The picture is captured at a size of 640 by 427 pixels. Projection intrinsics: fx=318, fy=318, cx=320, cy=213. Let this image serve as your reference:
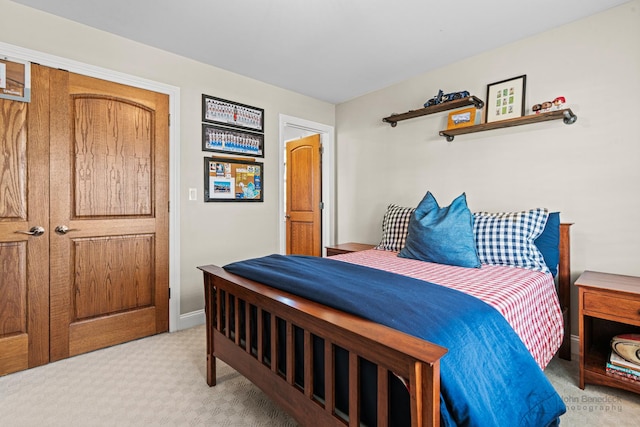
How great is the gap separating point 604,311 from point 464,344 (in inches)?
51.5

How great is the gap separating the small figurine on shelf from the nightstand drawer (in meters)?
1.28

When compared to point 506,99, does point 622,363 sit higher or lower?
lower

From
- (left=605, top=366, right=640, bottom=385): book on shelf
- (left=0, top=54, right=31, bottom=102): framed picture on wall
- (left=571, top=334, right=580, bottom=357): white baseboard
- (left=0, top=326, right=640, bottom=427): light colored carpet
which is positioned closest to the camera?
(left=0, top=326, right=640, bottom=427): light colored carpet

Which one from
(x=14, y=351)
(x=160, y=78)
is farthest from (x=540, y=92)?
(x=14, y=351)

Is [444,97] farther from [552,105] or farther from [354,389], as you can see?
[354,389]

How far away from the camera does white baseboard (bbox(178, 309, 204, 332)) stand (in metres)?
2.77

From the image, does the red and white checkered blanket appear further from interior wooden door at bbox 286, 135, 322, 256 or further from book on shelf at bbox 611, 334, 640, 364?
interior wooden door at bbox 286, 135, 322, 256

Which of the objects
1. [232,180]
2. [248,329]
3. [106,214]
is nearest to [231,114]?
[232,180]

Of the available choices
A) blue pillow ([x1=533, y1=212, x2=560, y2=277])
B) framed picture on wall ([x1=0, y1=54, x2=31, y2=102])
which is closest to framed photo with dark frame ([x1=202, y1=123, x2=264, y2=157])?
framed picture on wall ([x1=0, y1=54, x2=31, y2=102])

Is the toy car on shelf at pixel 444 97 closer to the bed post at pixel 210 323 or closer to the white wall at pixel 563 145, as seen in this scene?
the white wall at pixel 563 145

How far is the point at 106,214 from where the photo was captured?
239 cm

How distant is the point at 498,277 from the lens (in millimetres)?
1773

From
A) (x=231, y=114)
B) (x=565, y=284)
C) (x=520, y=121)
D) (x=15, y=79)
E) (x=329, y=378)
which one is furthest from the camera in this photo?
(x=231, y=114)

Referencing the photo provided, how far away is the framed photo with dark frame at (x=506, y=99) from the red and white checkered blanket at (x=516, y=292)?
4.09 ft
